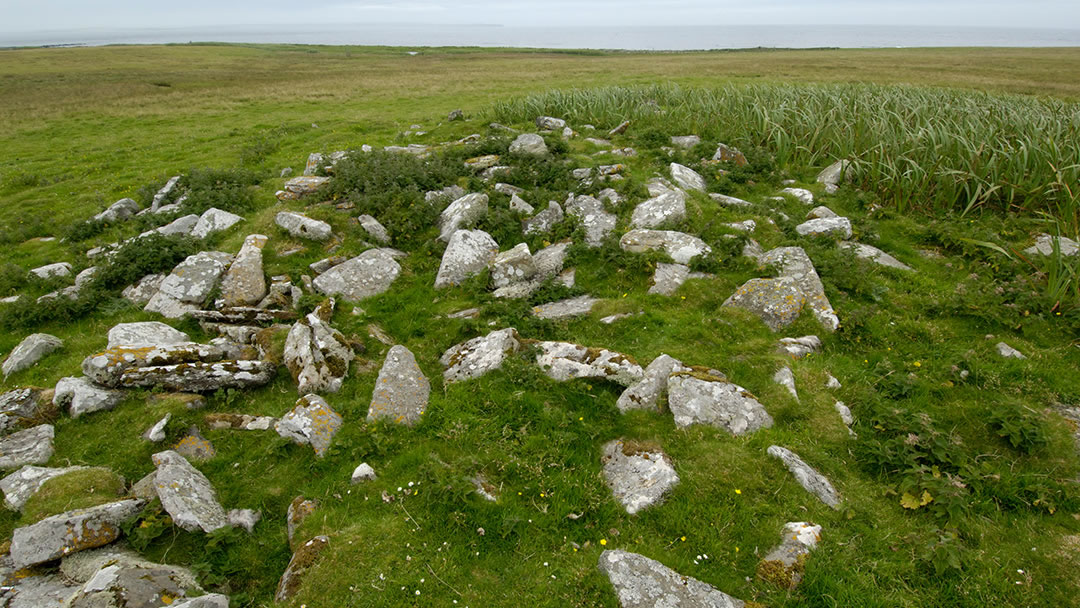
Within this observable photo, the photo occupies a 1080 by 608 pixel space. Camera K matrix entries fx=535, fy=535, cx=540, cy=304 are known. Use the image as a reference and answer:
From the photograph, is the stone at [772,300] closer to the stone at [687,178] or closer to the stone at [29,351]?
the stone at [687,178]

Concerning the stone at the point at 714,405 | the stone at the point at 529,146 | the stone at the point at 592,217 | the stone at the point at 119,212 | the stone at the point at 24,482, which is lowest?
the stone at the point at 24,482

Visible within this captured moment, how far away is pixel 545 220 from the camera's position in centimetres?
1250

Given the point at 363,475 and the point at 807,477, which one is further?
the point at 363,475

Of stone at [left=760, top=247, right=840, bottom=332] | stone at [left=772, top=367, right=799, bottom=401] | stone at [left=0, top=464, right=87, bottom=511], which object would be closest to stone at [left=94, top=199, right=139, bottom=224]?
stone at [left=0, top=464, right=87, bottom=511]

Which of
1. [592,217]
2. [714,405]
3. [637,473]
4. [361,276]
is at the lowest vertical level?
[637,473]

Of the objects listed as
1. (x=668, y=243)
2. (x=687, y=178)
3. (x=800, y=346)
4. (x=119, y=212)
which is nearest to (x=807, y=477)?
(x=800, y=346)

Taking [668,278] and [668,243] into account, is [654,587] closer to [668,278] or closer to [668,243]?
[668,278]

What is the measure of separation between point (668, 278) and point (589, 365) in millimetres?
3419

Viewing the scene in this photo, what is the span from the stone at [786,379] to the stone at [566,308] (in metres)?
3.35

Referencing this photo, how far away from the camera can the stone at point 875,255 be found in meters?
11.0

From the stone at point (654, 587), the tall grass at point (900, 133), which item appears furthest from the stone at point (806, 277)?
the stone at point (654, 587)

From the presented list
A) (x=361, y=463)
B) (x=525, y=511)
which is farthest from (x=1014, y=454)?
(x=361, y=463)

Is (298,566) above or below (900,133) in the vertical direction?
below

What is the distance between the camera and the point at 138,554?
5.45m
